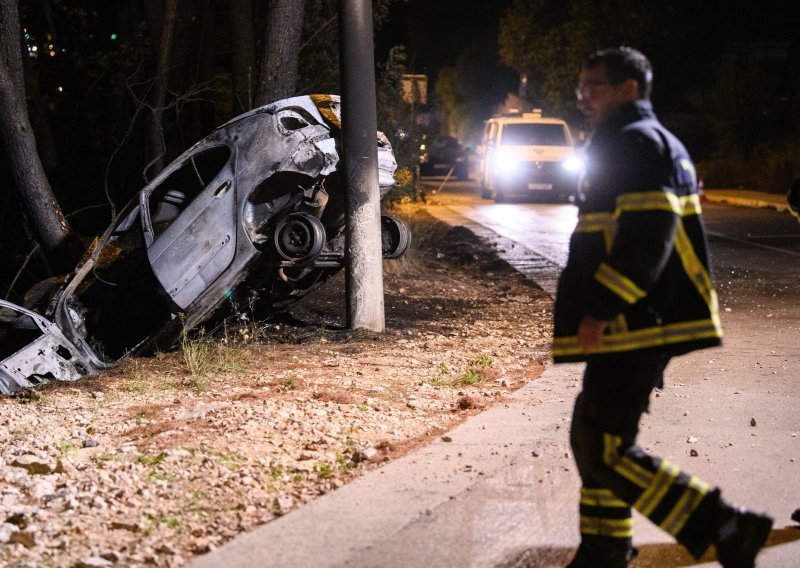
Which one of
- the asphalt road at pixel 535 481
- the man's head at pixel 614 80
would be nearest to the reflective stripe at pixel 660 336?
the man's head at pixel 614 80

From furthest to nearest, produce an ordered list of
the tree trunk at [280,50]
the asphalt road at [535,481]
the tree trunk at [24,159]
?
the tree trunk at [280,50], the tree trunk at [24,159], the asphalt road at [535,481]

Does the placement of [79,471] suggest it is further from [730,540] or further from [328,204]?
[328,204]

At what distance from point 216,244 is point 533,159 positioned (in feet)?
57.1

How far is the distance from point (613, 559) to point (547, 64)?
4042 cm

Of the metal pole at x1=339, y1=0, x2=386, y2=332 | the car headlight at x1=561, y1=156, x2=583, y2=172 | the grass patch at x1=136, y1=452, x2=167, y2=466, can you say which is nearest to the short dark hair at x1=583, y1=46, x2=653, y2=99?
the grass patch at x1=136, y1=452, x2=167, y2=466

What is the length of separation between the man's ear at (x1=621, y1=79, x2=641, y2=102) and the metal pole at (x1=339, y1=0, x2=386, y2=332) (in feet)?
15.9

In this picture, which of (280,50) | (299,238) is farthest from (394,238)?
(280,50)

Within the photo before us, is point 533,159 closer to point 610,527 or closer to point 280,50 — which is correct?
point 280,50

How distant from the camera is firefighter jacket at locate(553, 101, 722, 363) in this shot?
3.50 meters

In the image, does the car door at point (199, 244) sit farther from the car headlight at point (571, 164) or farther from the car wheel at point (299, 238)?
the car headlight at point (571, 164)

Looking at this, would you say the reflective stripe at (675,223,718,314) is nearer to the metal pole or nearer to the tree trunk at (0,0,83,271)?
the metal pole

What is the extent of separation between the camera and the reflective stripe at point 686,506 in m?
3.54

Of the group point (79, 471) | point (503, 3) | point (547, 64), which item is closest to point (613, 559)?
point (79, 471)

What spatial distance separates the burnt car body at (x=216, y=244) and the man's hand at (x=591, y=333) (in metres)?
4.91
